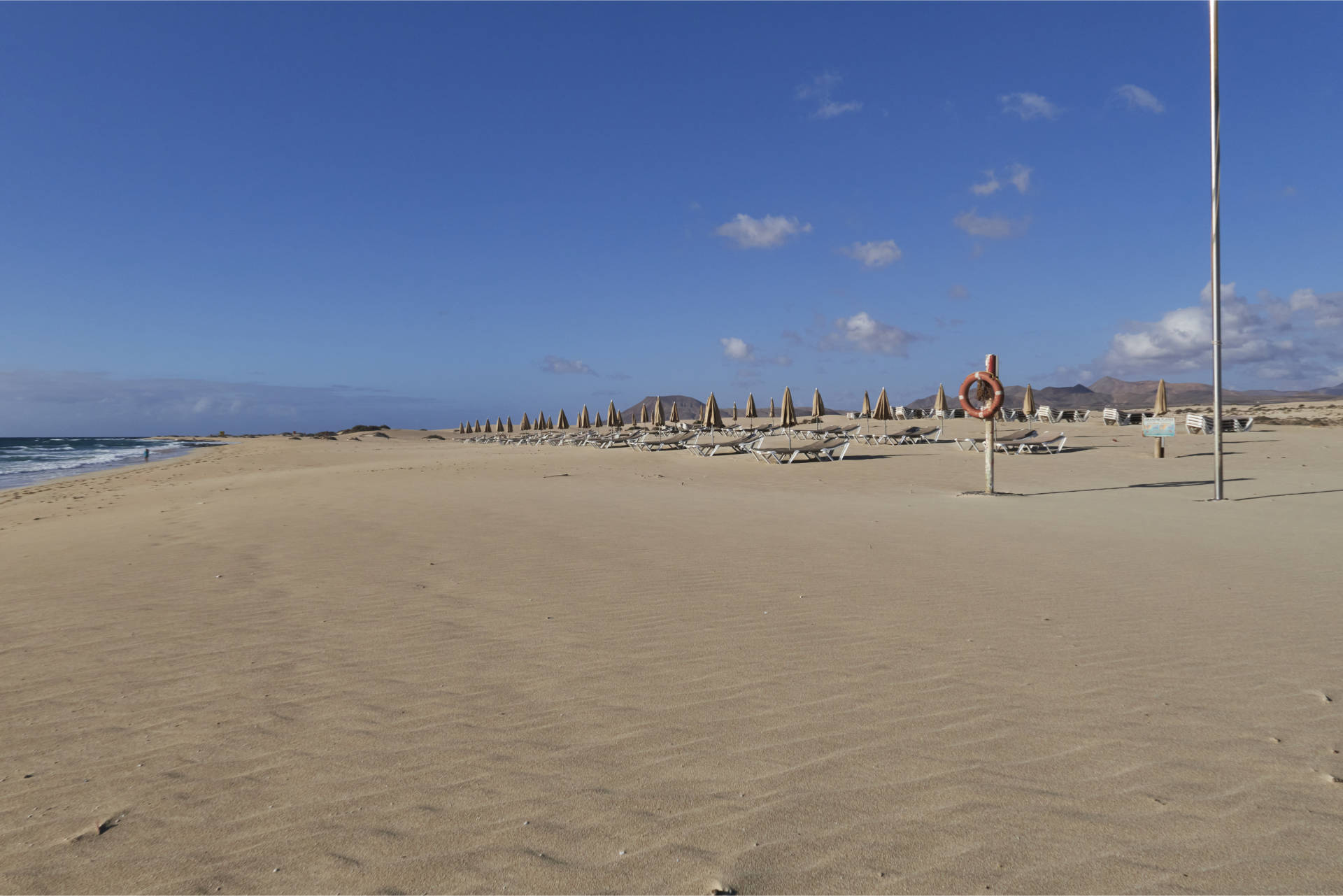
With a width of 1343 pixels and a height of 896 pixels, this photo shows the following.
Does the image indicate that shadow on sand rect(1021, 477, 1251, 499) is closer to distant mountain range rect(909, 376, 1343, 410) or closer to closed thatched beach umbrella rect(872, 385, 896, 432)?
closed thatched beach umbrella rect(872, 385, 896, 432)

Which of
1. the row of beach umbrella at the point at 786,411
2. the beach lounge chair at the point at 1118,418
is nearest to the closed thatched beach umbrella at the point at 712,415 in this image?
the row of beach umbrella at the point at 786,411

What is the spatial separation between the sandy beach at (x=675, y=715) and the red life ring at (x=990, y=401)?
174 inches

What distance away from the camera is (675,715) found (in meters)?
3.21

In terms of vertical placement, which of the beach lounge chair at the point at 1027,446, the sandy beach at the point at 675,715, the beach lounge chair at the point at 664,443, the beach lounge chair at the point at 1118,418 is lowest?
the sandy beach at the point at 675,715

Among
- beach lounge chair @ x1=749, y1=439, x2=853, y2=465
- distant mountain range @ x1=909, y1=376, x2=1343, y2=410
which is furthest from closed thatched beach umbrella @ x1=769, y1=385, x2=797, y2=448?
distant mountain range @ x1=909, y1=376, x2=1343, y2=410

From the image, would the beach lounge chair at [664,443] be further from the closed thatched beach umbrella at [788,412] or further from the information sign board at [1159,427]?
the information sign board at [1159,427]

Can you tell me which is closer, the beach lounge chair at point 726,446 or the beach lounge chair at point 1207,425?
the beach lounge chair at point 726,446

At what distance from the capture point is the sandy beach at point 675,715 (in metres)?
2.16

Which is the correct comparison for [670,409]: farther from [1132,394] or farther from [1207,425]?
[1132,394]

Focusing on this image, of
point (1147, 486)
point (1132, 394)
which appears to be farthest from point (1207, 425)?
point (1132, 394)

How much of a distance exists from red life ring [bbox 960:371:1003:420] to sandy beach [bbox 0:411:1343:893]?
4412mm

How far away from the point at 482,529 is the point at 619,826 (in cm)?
645

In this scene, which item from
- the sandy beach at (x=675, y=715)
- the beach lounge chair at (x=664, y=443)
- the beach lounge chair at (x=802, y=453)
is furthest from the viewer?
the beach lounge chair at (x=664, y=443)

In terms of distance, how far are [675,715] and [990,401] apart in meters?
10.3
